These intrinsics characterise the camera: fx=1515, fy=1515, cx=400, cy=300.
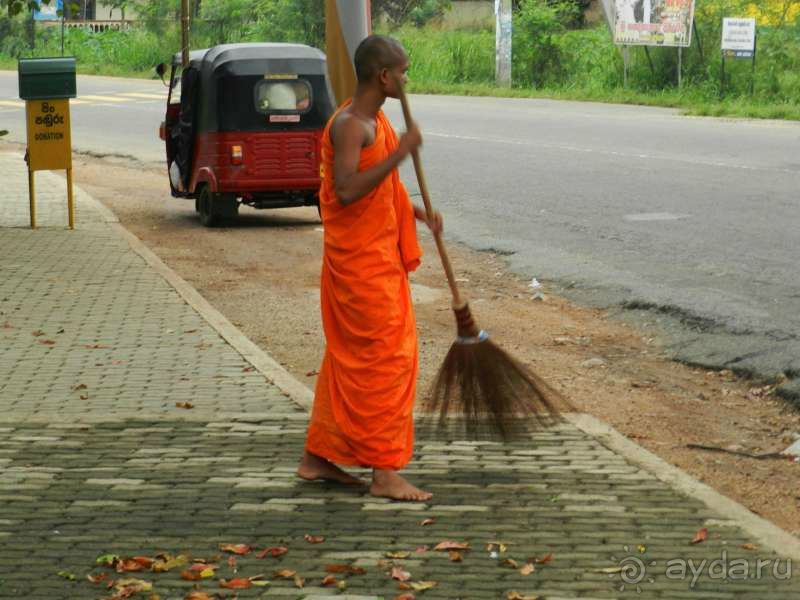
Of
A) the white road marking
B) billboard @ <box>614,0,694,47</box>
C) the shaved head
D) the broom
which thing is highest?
billboard @ <box>614,0,694,47</box>

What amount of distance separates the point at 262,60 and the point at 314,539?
1116 centimetres

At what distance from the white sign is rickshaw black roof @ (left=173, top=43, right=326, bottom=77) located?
16.9 meters

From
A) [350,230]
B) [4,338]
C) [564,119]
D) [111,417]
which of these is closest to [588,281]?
[4,338]

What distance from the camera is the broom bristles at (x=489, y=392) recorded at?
623cm

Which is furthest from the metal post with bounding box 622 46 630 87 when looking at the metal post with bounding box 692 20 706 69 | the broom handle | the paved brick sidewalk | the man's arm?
the man's arm

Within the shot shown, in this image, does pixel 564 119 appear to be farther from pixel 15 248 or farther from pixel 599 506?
pixel 599 506

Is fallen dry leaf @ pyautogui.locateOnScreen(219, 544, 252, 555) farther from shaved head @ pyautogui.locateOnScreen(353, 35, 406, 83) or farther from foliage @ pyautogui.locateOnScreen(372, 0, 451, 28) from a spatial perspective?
foliage @ pyautogui.locateOnScreen(372, 0, 451, 28)

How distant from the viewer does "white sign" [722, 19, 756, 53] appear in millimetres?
30875

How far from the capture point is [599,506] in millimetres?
5738

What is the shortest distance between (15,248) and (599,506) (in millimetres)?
9059

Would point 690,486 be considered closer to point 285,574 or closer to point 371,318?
point 371,318

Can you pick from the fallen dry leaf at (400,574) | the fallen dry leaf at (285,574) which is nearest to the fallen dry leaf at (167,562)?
the fallen dry leaf at (285,574)

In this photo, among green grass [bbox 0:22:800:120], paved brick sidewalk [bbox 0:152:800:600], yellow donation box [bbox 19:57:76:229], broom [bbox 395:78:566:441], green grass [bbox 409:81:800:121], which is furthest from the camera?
green grass [bbox 0:22:800:120]
